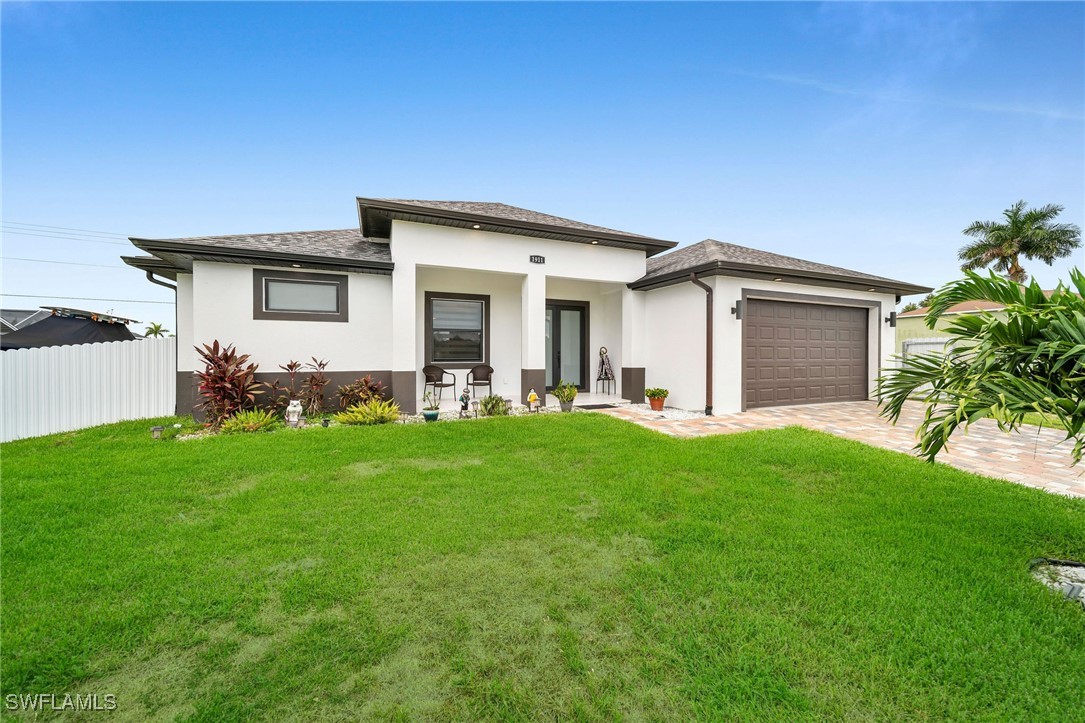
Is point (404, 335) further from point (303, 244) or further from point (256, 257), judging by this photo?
point (303, 244)

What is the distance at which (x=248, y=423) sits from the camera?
21.5ft

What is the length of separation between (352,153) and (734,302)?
13034mm

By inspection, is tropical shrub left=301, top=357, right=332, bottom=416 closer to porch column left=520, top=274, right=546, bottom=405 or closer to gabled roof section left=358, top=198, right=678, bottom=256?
gabled roof section left=358, top=198, right=678, bottom=256

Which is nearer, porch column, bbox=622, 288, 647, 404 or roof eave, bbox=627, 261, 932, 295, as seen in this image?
roof eave, bbox=627, 261, 932, 295

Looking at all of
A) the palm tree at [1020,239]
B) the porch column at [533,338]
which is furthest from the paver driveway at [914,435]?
the palm tree at [1020,239]

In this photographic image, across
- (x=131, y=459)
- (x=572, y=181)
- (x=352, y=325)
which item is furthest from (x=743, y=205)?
(x=131, y=459)

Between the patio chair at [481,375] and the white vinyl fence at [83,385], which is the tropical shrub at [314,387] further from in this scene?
the patio chair at [481,375]

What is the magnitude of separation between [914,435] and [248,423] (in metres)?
8.64

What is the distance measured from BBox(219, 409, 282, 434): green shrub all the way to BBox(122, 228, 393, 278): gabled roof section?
291 centimetres

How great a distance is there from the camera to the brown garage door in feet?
28.9

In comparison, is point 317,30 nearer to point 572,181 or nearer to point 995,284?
point 572,181

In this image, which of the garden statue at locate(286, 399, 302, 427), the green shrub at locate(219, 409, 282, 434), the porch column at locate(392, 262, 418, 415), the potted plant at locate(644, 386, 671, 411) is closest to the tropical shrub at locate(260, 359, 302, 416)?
the garden statue at locate(286, 399, 302, 427)

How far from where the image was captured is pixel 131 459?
4961mm

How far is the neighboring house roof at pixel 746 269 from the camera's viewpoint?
8.20 metres
